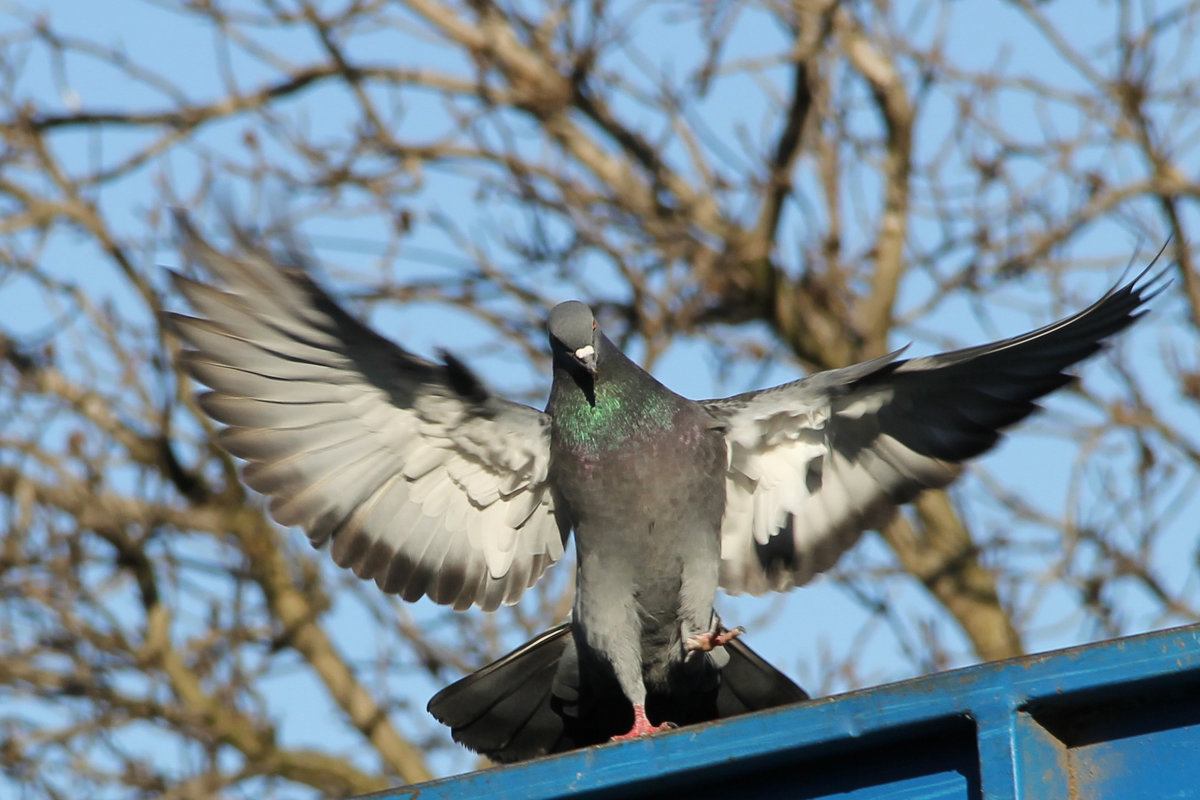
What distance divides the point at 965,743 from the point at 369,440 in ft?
7.37

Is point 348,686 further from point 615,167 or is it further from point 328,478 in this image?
point 328,478

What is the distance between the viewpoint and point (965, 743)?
8.30 feet

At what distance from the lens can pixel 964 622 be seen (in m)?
8.17

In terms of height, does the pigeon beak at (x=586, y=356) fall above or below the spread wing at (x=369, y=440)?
above

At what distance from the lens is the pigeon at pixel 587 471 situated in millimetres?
4109

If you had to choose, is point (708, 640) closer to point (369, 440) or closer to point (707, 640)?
point (707, 640)

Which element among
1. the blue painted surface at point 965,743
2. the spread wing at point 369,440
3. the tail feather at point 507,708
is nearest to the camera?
the blue painted surface at point 965,743

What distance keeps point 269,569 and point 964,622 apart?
3.78 metres

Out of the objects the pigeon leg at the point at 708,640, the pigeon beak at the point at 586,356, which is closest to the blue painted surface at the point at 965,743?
the pigeon leg at the point at 708,640

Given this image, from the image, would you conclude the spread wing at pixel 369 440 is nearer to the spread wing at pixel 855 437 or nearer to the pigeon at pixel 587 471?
the pigeon at pixel 587 471

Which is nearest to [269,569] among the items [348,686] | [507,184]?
[348,686]

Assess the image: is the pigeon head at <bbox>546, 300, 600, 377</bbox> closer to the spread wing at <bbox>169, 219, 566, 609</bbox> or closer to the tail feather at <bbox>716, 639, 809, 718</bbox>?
the spread wing at <bbox>169, 219, 566, 609</bbox>

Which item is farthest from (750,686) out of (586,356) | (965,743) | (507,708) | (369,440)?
(965,743)

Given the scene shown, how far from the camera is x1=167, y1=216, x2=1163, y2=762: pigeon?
162 inches
